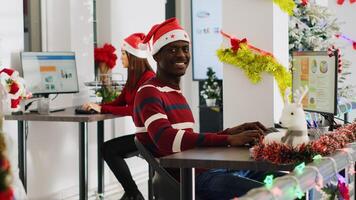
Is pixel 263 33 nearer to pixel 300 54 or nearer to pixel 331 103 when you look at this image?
pixel 300 54

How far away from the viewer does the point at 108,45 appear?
616 cm

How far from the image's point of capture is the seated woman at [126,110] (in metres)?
4.98

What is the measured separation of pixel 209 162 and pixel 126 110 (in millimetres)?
2686

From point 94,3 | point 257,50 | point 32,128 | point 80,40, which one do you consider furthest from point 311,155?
point 94,3

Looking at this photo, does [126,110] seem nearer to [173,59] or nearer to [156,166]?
[173,59]

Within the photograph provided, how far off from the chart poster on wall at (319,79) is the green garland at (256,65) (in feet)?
3.73

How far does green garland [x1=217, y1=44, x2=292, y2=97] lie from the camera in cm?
451

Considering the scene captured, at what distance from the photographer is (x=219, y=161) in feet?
7.59

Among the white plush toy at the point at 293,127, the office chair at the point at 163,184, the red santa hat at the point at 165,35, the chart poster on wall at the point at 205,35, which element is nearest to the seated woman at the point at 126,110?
the red santa hat at the point at 165,35

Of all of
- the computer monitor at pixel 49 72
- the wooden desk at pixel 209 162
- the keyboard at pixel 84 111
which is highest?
the computer monitor at pixel 49 72

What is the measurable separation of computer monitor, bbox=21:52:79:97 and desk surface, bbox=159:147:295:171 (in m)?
2.72

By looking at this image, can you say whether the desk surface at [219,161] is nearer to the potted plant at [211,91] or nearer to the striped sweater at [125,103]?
the striped sweater at [125,103]

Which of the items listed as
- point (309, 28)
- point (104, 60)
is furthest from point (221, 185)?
point (104, 60)

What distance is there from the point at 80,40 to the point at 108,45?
0.41 metres
